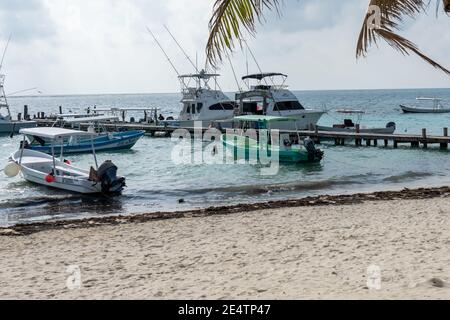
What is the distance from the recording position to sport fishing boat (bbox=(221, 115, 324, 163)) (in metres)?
28.0

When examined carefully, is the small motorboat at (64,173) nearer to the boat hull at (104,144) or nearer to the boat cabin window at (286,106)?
the boat hull at (104,144)

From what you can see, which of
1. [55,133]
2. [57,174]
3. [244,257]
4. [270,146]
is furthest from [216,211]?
[270,146]

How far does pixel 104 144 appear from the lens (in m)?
35.6

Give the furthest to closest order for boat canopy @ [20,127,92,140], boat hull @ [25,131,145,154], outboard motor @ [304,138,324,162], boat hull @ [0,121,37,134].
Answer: boat hull @ [0,121,37,134] → boat hull @ [25,131,145,154] → outboard motor @ [304,138,324,162] → boat canopy @ [20,127,92,140]

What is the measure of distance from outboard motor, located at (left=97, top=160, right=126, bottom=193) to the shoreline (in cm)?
482

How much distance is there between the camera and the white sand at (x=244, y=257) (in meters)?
7.06

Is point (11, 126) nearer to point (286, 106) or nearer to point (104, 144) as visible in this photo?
point (104, 144)

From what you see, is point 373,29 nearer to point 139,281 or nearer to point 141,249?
point 139,281

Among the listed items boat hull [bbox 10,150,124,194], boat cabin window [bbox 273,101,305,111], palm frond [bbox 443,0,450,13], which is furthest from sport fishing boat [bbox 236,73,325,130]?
palm frond [bbox 443,0,450,13]

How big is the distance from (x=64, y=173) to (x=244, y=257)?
14.0 meters

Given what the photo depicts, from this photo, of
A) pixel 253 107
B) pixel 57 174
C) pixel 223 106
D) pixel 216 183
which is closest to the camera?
pixel 57 174

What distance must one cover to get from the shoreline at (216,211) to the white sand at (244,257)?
2.95 ft

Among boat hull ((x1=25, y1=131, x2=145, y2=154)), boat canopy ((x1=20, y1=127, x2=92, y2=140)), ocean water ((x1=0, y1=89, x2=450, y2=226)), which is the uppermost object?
boat canopy ((x1=20, y1=127, x2=92, y2=140))

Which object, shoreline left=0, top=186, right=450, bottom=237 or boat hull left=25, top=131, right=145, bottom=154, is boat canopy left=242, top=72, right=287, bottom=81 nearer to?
boat hull left=25, top=131, right=145, bottom=154
